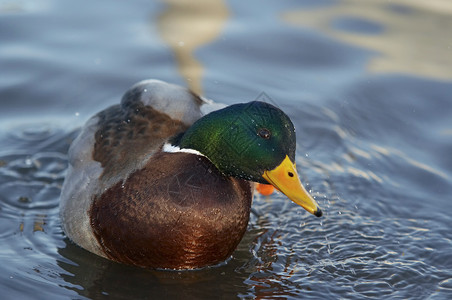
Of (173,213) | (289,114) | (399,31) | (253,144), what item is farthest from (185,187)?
(399,31)

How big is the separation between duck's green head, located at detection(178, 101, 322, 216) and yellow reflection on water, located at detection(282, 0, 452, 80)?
3215mm

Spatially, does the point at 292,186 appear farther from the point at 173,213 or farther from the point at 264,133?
the point at 173,213

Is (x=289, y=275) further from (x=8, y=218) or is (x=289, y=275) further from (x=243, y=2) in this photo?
(x=243, y=2)

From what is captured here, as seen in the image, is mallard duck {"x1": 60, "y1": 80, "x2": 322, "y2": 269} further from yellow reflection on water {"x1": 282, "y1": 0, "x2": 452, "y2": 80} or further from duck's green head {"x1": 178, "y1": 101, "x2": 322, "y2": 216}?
yellow reflection on water {"x1": 282, "y1": 0, "x2": 452, "y2": 80}

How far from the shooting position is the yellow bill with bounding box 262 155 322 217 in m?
4.48

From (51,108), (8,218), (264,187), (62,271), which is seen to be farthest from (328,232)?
(51,108)

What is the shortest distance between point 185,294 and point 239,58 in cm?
341

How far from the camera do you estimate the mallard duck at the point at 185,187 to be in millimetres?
4562

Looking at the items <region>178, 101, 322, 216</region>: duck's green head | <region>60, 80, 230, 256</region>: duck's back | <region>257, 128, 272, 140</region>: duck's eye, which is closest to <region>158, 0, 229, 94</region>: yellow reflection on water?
<region>60, 80, 230, 256</region>: duck's back

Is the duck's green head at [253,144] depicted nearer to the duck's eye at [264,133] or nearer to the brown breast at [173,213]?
the duck's eye at [264,133]

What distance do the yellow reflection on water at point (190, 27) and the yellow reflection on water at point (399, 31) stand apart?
73 centimetres

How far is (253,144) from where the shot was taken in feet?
15.1

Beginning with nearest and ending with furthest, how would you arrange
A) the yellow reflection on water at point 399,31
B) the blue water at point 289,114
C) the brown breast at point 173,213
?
the brown breast at point 173,213 < the blue water at point 289,114 < the yellow reflection on water at point 399,31

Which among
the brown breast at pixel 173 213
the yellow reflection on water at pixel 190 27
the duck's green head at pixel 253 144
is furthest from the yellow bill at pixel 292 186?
the yellow reflection on water at pixel 190 27
